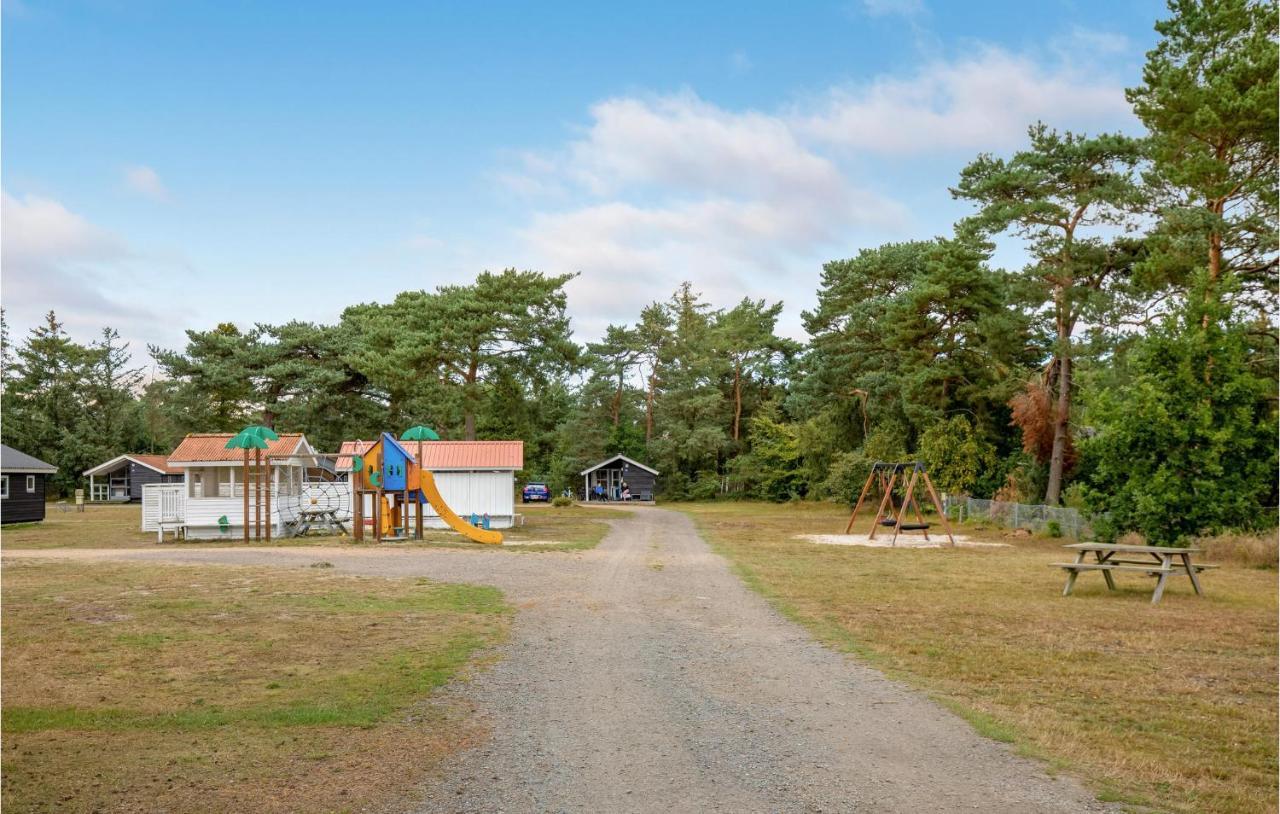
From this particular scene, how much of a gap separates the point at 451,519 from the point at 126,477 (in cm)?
4319

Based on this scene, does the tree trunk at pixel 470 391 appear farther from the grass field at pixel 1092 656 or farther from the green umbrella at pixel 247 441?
the grass field at pixel 1092 656

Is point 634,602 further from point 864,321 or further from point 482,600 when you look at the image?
point 864,321

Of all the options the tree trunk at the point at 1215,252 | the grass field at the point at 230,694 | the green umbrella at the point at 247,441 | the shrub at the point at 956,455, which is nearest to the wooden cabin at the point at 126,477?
the green umbrella at the point at 247,441

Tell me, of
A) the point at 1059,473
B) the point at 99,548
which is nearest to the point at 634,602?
the point at 99,548

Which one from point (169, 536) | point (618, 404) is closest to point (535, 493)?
point (618, 404)

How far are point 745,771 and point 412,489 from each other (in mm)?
20876

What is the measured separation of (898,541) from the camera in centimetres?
2652

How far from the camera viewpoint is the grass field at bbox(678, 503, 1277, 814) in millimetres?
5824

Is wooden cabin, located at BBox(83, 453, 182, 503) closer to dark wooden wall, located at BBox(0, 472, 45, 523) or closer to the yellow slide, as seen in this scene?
dark wooden wall, located at BBox(0, 472, 45, 523)

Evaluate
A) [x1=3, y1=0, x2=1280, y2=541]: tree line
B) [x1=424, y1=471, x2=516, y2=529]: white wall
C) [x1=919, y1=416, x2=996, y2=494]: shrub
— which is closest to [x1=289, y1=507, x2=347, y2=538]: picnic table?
[x1=424, y1=471, x2=516, y2=529]: white wall

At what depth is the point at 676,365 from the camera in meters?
64.6

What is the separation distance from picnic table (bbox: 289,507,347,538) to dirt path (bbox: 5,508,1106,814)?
1774 cm

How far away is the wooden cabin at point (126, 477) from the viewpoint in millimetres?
56219

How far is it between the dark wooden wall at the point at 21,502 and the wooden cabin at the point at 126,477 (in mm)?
22910
